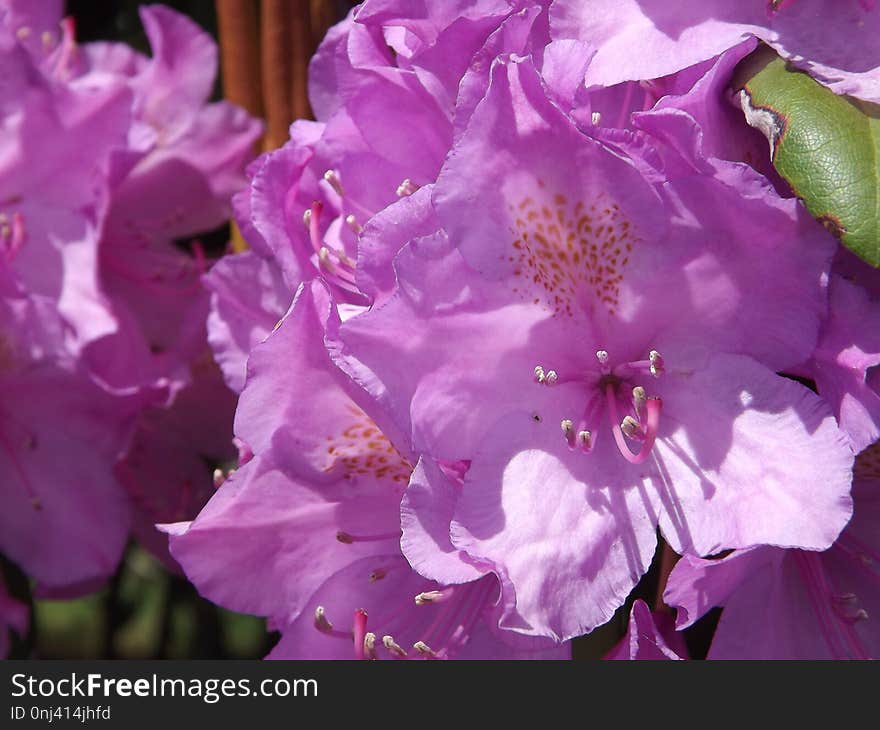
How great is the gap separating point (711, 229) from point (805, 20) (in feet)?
0.42

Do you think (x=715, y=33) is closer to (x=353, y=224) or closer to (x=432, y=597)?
(x=353, y=224)

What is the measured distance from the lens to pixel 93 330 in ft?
3.14

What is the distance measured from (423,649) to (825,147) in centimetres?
35

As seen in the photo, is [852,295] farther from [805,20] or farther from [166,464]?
[166,464]

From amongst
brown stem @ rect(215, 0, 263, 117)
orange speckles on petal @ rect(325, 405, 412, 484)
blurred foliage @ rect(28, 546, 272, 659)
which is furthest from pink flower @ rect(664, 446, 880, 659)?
blurred foliage @ rect(28, 546, 272, 659)

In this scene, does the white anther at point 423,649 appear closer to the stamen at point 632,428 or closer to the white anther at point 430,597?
the white anther at point 430,597

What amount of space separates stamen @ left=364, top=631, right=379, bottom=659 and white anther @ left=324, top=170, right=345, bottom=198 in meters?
0.27

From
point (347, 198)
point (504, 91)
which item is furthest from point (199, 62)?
point (504, 91)

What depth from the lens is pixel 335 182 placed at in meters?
0.75

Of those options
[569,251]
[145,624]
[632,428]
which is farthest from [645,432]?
[145,624]

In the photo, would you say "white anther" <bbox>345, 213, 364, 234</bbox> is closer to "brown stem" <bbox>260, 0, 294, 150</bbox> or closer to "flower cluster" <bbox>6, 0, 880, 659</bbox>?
"flower cluster" <bbox>6, 0, 880, 659</bbox>

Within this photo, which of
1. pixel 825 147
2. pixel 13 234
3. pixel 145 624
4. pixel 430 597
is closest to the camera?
pixel 825 147

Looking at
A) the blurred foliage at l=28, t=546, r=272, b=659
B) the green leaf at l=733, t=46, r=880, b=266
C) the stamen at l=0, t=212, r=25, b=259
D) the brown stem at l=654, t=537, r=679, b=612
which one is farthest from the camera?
the blurred foliage at l=28, t=546, r=272, b=659

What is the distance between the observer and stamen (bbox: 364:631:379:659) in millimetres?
701
